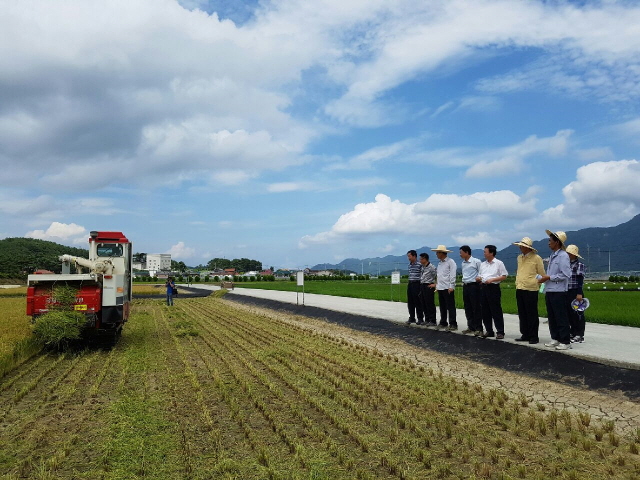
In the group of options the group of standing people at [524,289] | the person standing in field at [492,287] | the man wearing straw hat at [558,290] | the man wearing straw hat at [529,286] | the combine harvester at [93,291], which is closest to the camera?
the man wearing straw hat at [558,290]

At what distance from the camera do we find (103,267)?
1044 centimetres

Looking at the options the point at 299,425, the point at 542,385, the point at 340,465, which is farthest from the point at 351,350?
the point at 340,465

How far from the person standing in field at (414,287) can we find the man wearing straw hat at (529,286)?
3557mm

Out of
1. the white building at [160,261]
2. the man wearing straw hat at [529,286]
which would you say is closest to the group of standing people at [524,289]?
the man wearing straw hat at [529,286]

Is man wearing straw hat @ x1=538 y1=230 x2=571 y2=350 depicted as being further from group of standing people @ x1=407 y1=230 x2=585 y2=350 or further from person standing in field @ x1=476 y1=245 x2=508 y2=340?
person standing in field @ x1=476 y1=245 x2=508 y2=340

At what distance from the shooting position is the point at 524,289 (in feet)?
29.7

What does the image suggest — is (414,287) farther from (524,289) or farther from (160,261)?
(160,261)

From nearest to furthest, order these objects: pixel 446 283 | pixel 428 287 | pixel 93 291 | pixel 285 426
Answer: pixel 285 426 → pixel 93 291 → pixel 446 283 → pixel 428 287

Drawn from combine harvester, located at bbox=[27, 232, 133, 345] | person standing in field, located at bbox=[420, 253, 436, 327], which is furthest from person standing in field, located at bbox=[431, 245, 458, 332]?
combine harvester, located at bbox=[27, 232, 133, 345]

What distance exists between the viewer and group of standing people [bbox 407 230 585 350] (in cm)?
834

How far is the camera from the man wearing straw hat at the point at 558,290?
27.0ft

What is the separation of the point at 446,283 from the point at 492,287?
169 centimetres

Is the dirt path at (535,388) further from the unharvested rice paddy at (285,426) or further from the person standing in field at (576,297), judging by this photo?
the person standing in field at (576,297)

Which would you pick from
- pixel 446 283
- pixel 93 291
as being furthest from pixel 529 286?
pixel 93 291
